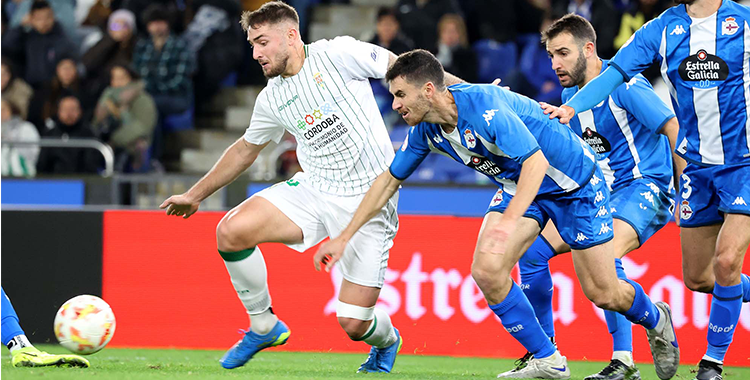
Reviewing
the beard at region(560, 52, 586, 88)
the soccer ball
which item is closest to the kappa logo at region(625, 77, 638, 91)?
A: the beard at region(560, 52, 586, 88)

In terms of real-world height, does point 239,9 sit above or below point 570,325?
above

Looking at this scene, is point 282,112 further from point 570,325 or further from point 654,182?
point 570,325

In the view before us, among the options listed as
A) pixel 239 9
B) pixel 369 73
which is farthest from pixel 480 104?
pixel 239 9

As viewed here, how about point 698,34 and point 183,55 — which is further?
point 183,55

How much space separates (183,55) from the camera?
1229 centimetres

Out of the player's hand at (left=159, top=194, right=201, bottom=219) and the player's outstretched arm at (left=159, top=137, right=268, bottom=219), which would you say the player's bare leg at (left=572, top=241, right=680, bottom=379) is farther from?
the player's hand at (left=159, top=194, right=201, bottom=219)

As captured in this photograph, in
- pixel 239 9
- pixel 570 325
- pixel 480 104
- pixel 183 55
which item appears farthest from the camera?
pixel 239 9

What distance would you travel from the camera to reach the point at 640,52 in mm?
5582

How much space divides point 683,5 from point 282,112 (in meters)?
2.38

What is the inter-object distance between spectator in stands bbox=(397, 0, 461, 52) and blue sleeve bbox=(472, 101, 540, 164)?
695 cm

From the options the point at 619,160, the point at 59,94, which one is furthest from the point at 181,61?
the point at 619,160

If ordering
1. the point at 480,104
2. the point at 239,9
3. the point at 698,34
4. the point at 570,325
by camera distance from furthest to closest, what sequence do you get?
the point at 239,9 < the point at 570,325 < the point at 698,34 < the point at 480,104

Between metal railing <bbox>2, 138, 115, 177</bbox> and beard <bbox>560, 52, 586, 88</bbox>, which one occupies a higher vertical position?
beard <bbox>560, 52, 586, 88</bbox>

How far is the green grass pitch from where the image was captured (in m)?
5.22
